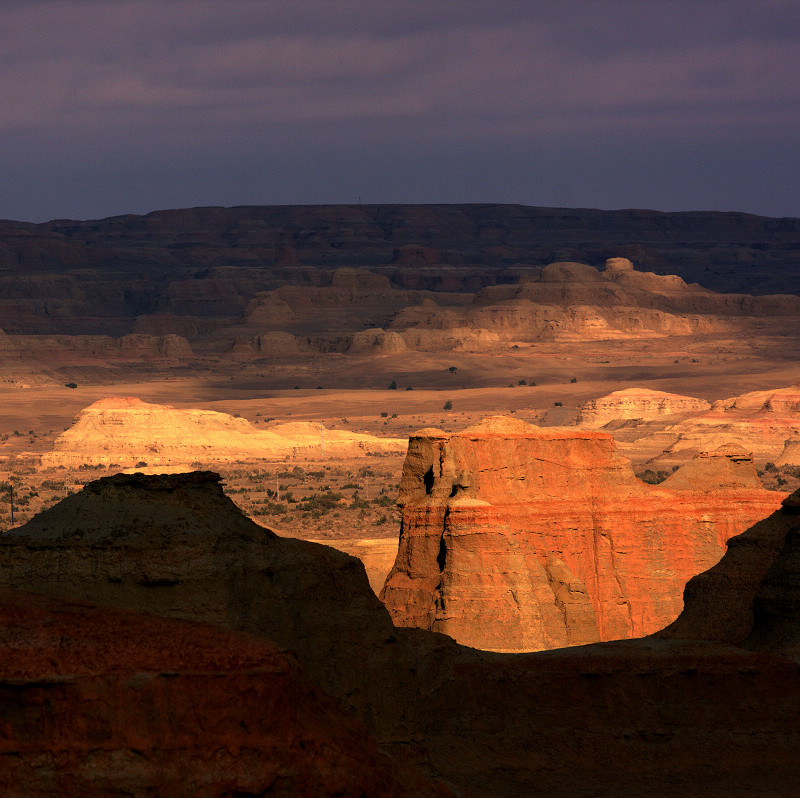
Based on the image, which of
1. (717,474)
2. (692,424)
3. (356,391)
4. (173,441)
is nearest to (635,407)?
(692,424)

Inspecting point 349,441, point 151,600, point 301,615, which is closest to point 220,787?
point 151,600

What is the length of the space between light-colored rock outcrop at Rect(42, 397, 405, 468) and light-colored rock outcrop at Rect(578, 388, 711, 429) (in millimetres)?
17594

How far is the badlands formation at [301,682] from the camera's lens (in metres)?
10.9

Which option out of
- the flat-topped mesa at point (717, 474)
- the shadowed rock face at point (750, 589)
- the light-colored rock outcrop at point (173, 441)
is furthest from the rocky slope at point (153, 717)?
the light-colored rock outcrop at point (173, 441)

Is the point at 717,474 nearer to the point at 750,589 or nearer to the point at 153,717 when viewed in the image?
the point at 750,589

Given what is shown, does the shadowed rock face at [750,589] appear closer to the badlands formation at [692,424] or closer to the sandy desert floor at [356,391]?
the sandy desert floor at [356,391]

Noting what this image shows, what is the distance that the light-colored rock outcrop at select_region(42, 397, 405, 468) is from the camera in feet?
313

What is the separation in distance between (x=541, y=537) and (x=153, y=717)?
996 inches

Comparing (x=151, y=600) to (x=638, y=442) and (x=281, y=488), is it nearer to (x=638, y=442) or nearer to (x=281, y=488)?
(x=281, y=488)

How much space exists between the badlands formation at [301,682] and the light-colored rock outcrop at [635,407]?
9269cm

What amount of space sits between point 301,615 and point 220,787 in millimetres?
6270

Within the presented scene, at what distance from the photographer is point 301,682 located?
11.9 m

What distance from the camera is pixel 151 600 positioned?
15852 mm

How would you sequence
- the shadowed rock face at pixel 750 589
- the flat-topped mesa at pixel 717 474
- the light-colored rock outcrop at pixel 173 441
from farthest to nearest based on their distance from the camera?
the light-colored rock outcrop at pixel 173 441 → the flat-topped mesa at pixel 717 474 → the shadowed rock face at pixel 750 589
